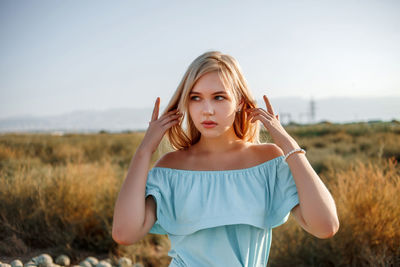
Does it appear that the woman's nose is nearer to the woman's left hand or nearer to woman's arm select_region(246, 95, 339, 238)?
the woman's left hand

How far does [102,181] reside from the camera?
5.75 m

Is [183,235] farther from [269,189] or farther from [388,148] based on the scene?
[388,148]

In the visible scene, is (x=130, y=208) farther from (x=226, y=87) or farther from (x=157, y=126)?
(x=226, y=87)

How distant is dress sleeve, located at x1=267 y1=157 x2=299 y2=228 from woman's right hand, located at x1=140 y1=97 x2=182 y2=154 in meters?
0.69

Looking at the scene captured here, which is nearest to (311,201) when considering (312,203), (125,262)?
(312,203)

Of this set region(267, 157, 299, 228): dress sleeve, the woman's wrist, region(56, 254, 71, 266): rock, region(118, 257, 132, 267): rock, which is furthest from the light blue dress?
region(56, 254, 71, 266): rock

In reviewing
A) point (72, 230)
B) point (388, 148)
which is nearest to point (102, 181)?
point (72, 230)

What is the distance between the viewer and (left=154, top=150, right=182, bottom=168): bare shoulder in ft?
7.12

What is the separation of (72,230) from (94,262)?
31.5 inches

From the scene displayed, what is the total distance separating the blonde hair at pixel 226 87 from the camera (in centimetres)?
204

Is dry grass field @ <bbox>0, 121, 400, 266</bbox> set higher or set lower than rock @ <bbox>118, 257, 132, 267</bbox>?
higher

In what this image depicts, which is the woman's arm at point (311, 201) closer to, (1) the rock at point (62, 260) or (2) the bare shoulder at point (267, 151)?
(2) the bare shoulder at point (267, 151)

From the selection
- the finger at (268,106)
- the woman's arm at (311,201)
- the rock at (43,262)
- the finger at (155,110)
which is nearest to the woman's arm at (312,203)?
the woman's arm at (311,201)

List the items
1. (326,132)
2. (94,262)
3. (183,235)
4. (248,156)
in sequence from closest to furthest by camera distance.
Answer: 1. (183,235)
2. (248,156)
3. (94,262)
4. (326,132)
